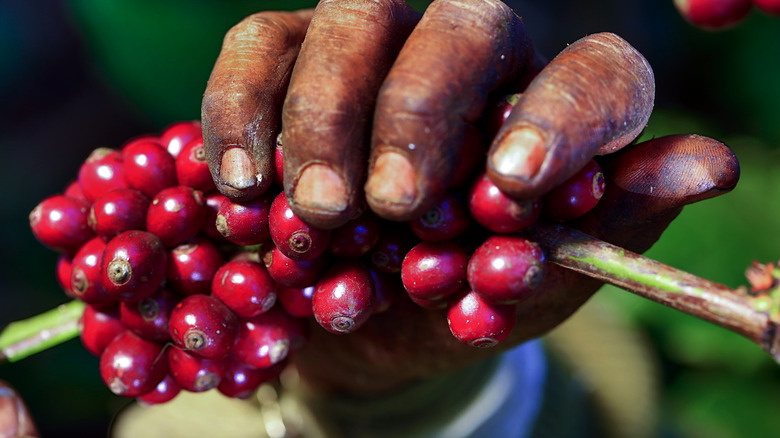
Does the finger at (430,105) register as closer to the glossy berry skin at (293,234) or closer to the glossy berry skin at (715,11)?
the glossy berry skin at (293,234)

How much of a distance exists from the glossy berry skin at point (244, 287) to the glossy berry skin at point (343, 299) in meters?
0.15

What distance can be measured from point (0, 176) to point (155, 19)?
131cm

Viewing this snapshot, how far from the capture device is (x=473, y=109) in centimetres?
108

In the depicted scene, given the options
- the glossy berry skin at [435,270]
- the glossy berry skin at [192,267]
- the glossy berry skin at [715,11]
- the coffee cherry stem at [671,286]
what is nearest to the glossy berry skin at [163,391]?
the glossy berry skin at [192,267]

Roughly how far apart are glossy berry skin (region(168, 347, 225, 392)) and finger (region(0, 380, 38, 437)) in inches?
28.4

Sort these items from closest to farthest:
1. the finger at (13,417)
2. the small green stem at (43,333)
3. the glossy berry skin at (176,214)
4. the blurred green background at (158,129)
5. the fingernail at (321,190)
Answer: the fingernail at (321,190)
the glossy berry skin at (176,214)
the small green stem at (43,333)
the finger at (13,417)
the blurred green background at (158,129)

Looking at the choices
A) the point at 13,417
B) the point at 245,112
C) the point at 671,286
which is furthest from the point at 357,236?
the point at 13,417

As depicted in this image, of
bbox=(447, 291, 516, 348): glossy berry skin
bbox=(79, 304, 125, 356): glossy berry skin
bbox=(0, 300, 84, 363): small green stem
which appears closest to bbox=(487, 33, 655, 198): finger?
bbox=(447, 291, 516, 348): glossy berry skin

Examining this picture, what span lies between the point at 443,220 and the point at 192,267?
0.59 meters

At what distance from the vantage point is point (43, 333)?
163cm

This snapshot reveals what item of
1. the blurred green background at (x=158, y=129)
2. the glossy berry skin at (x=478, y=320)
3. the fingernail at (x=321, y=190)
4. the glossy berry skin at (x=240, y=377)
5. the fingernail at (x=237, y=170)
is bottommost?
the blurred green background at (x=158, y=129)

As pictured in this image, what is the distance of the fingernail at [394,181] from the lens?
40.0 inches

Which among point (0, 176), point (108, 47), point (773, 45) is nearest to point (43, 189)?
point (0, 176)

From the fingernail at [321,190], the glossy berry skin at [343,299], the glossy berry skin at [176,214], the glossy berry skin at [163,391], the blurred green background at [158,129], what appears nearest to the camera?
the fingernail at [321,190]
